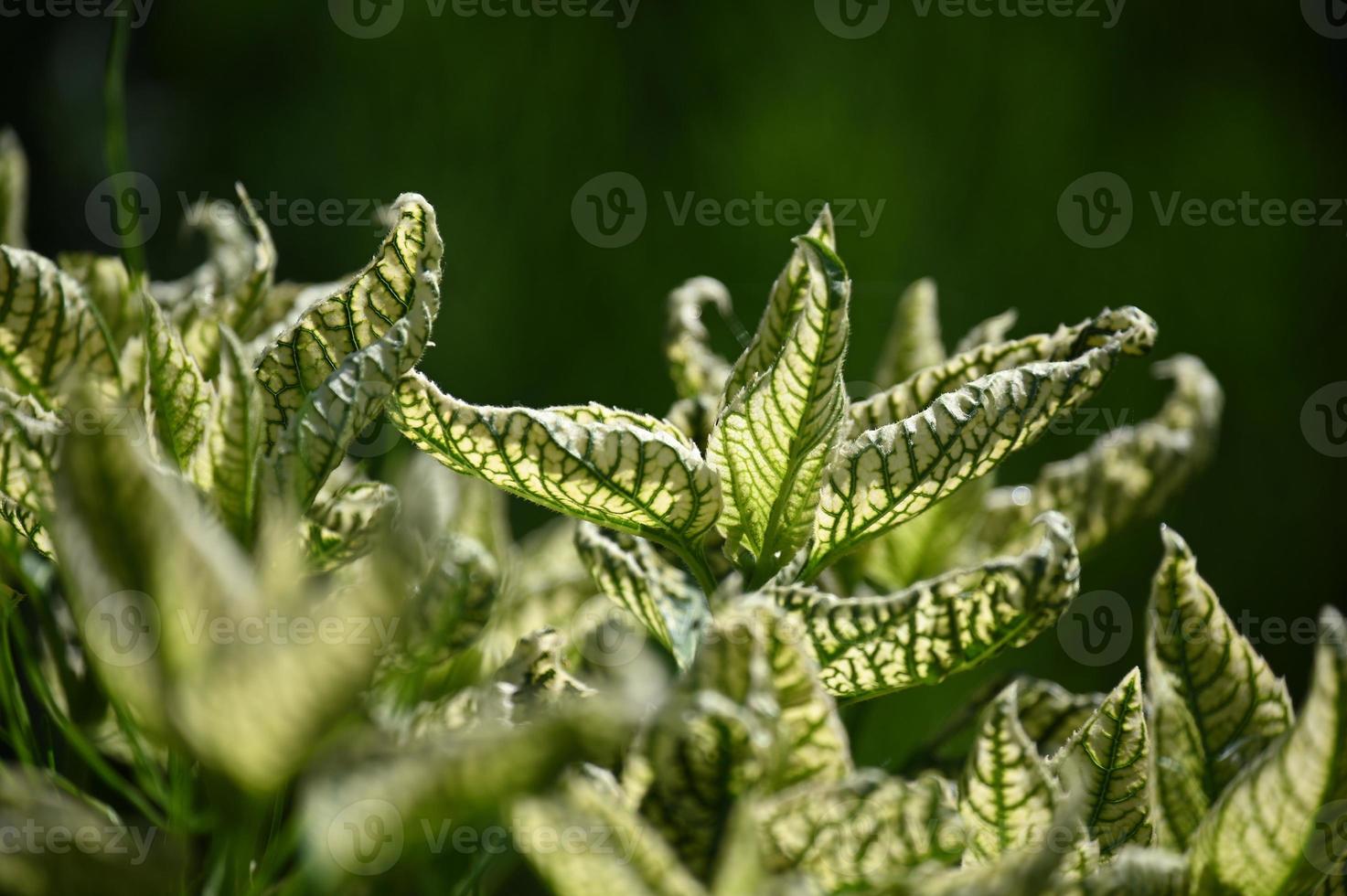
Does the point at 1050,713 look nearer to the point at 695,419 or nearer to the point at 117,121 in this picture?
the point at 695,419

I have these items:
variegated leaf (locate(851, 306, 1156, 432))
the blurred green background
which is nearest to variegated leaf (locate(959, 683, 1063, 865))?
variegated leaf (locate(851, 306, 1156, 432))

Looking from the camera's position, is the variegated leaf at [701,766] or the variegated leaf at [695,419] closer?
the variegated leaf at [701,766]

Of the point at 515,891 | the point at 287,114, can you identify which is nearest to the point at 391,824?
the point at 515,891

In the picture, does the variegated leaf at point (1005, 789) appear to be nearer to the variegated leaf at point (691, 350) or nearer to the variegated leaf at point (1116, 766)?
the variegated leaf at point (1116, 766)

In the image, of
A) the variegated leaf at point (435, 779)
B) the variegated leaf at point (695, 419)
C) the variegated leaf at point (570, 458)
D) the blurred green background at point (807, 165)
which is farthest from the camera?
the blurred green background at point (807, 165)

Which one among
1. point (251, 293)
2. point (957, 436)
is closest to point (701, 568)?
point (957, 436)

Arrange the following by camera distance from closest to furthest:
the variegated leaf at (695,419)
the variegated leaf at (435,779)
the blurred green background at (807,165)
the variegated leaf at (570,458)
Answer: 1. the variegated leaf at (435,779)
2. the variegated leaf at (570,458)
3. the variegated leaf at (695,419)
4. the blurred green background at (807,165)

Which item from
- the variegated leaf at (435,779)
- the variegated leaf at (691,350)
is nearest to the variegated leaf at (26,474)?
the variegated leaf at (435,779)

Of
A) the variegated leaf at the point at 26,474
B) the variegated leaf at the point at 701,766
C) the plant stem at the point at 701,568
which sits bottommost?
the variegated leaf at the point at 701,766
